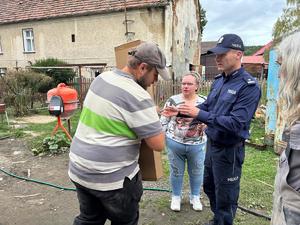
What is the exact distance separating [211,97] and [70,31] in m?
16.0

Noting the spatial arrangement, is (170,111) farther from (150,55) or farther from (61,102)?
(61,102)

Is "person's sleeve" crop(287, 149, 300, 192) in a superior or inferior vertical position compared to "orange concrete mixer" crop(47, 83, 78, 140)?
superior

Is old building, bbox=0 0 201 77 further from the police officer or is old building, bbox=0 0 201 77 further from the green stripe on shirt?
the green stripe on shirt

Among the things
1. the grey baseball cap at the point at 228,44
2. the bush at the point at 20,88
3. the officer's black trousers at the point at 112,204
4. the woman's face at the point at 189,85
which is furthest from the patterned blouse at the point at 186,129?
the bush at the point at 20,88

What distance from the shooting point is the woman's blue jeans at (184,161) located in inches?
139

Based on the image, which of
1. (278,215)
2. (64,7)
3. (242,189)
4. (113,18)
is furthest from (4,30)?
(278,215)

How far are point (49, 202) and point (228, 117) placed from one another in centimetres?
287

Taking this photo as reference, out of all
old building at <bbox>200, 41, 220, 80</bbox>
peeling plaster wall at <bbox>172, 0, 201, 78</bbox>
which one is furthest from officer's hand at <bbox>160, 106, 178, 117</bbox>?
old building at <bbox>200, 41, 220, 80</bbox>

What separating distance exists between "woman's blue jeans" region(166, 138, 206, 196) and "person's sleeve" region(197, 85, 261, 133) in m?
0.97

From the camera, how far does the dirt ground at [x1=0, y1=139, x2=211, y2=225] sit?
11.9 ft

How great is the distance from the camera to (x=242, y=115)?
8.36 feet

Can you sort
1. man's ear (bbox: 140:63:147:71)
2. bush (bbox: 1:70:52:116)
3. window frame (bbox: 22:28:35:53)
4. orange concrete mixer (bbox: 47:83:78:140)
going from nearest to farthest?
man's ear (bbox: 140:63:147:71)
orange concrete mixer (bbox: 47:83:78:140)
bush (bbox: 1:70:52:116)
window frame (bbox: 22:28:35:53)

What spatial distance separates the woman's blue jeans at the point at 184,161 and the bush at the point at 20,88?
871 cm

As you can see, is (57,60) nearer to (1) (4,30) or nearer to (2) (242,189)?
(1) (4,30)
